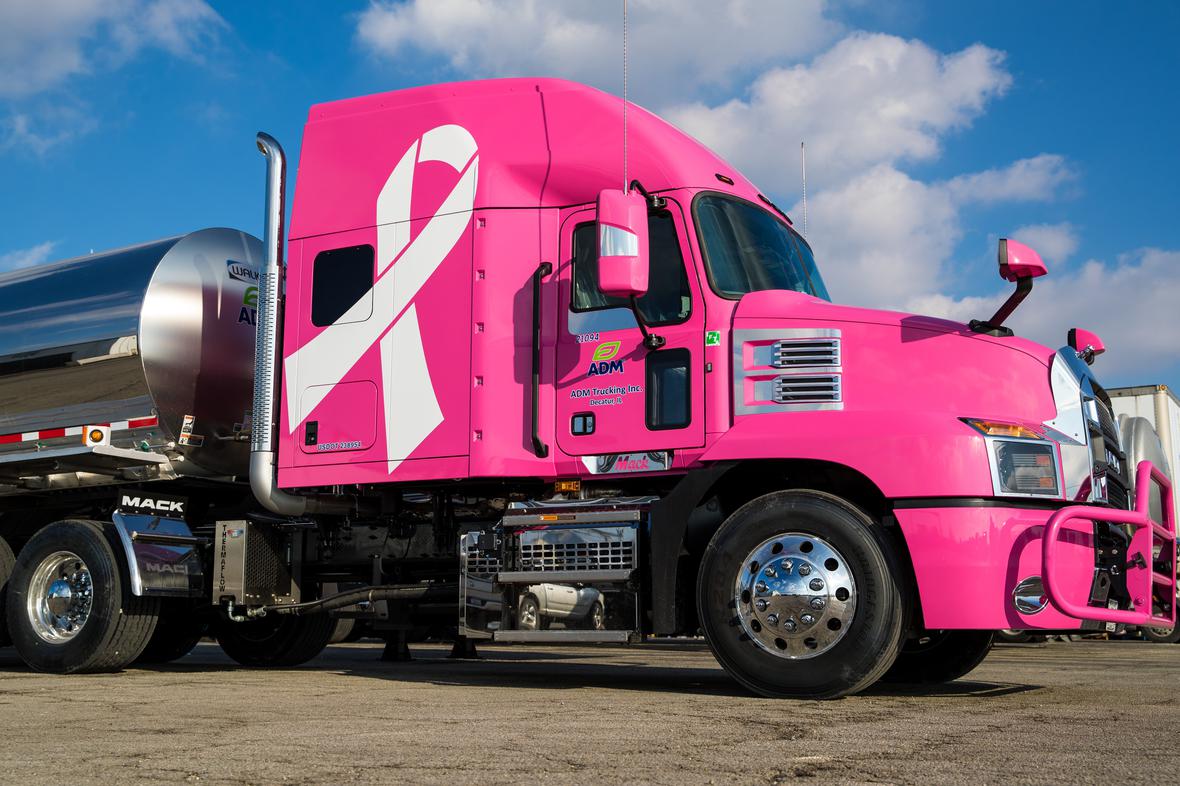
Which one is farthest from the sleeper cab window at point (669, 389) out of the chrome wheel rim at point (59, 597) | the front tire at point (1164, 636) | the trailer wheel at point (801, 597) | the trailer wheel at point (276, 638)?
the front tire at point (1164, 636)

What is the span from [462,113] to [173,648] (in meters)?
5.81

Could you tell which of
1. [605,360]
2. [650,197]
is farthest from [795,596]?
[650,197]

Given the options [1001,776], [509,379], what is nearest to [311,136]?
[509,379]

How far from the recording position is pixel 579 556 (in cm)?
732

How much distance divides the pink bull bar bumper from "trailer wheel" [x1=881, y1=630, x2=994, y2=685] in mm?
1364

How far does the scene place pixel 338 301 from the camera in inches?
330

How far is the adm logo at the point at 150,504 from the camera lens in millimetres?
9359

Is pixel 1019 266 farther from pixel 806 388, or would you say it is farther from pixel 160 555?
pixel 160 555

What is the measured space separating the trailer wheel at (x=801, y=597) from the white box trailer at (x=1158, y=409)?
575 inches

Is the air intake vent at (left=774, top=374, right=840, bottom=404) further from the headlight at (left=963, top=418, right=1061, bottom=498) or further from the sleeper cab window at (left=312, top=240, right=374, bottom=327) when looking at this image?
the sleeper cab window at (left=312, top=240, right=374, bottom=327)

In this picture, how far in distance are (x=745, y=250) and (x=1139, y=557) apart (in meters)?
2.90

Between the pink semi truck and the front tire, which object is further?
the front tire

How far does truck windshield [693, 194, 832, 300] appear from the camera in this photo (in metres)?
7.36

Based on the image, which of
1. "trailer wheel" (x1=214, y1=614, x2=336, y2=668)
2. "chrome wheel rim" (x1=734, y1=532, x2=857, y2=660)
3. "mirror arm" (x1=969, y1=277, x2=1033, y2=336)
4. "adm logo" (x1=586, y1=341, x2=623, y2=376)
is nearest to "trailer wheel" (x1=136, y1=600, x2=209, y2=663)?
"trailer wheel" (x1=214, y1=614, x2=336, y2=668)
